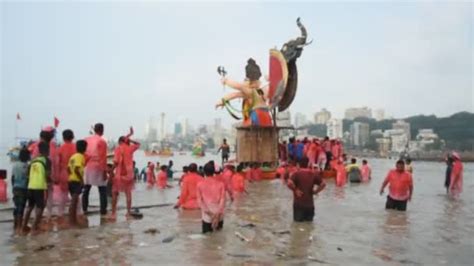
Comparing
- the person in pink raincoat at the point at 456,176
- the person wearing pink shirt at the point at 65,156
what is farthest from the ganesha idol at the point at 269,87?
the person wearing pink shirt at the point at 65,156

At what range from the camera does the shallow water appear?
24.0ft

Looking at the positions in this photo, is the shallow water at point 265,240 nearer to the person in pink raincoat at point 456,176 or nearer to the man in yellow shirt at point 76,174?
the man in yellow shirt at point 76,174

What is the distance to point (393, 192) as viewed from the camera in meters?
12.9

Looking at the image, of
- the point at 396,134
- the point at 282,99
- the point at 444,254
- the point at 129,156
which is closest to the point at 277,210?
the point at 129,156

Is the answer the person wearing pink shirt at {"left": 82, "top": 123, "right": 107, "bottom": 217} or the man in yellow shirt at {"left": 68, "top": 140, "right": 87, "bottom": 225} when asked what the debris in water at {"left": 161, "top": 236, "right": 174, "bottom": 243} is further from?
the person wearing pink shirt at {"left": 82, "top": 123, "right": 107, "bottom": 217}

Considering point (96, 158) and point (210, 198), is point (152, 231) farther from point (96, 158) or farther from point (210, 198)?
point (96, 158)

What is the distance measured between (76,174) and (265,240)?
359cm

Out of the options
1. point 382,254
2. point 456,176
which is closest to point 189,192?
point 382,254

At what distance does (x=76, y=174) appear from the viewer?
30.8 feet

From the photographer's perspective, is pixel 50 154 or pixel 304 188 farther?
pixel 304 188

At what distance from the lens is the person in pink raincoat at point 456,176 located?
18.7 meters

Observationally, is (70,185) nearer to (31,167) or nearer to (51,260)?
(31,167)

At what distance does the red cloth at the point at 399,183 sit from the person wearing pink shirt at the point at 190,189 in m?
4.65

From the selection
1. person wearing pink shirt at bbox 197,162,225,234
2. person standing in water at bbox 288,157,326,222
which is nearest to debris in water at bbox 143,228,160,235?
person wearing pink shirt at bbox 197,162,225,234
